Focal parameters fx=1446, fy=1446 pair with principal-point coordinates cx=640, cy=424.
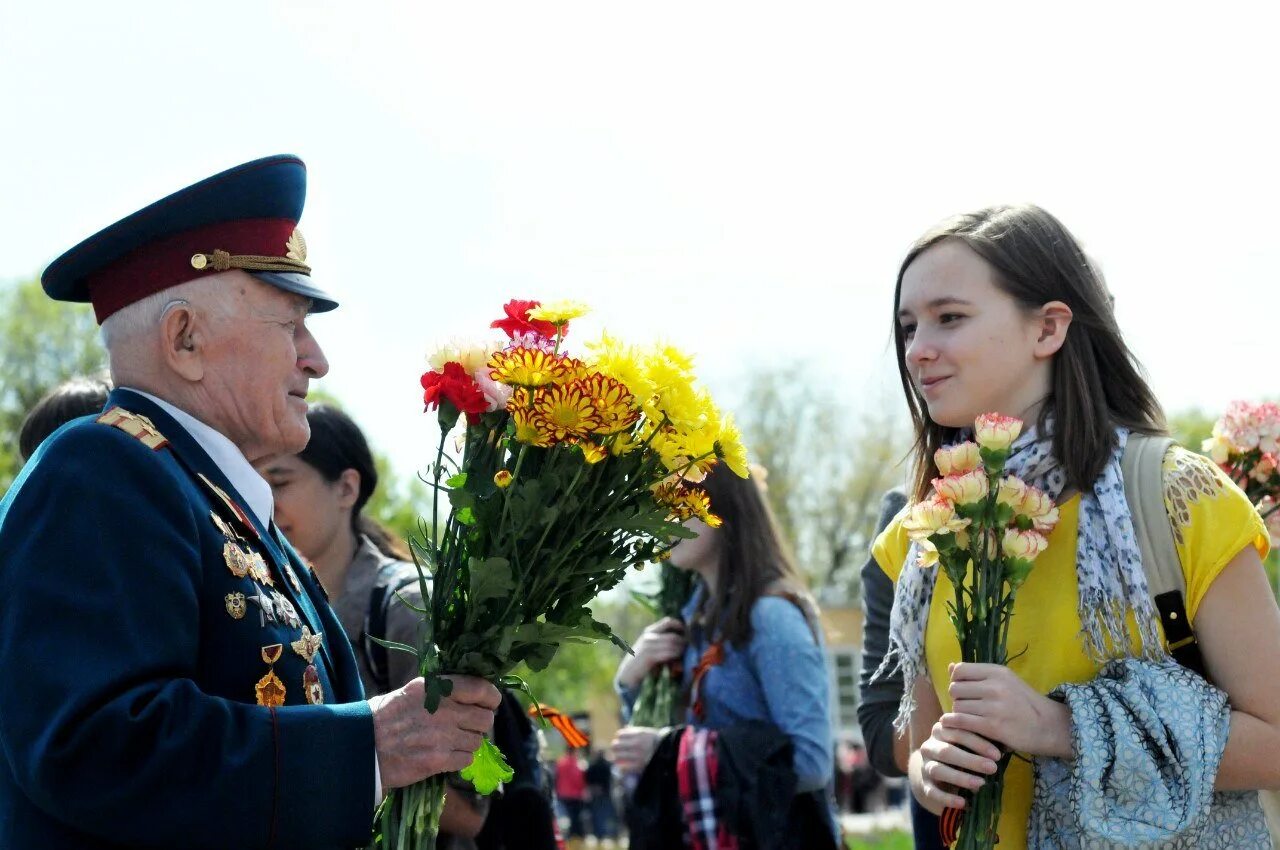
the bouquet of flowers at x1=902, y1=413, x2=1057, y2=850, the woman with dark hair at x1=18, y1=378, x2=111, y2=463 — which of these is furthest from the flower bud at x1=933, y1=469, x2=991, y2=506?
the woman with dark hair at x1=18, y1=378, x2=111, y2=463

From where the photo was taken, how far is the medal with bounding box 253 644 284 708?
2.64 m

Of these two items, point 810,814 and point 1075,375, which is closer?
point 1075,375

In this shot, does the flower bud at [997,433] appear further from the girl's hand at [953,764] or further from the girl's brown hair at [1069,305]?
the girl's hand at [953,764]

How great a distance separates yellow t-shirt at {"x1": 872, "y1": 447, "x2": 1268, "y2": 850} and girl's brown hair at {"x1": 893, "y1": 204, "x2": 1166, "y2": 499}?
215 millimetres

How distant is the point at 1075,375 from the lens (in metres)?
3.15

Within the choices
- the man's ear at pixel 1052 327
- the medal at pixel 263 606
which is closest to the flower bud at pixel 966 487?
the man's ear at pixel 1052 327

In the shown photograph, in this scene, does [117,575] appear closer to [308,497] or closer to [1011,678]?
[1011,678]

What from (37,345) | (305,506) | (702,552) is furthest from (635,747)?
(37,345)

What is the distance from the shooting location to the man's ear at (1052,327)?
318 centimetres

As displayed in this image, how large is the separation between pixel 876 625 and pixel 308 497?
192 cm

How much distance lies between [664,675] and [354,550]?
4.18 ft

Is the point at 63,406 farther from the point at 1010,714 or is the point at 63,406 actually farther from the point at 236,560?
the point at 1010,714

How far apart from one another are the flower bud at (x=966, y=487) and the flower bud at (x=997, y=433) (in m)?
0.06

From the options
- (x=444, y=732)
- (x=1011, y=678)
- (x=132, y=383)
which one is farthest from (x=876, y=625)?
(x=132, y=383)
